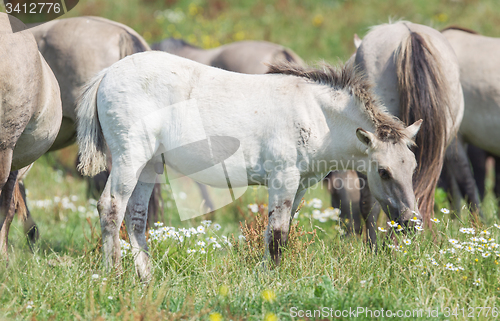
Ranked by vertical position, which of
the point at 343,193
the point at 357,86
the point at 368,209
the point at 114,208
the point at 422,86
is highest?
the point at 357,86

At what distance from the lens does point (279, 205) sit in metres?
3.12

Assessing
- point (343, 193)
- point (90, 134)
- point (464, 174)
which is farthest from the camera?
point (464, 174)

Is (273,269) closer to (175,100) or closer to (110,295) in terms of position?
(110,295)

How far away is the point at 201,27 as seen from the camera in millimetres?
12453

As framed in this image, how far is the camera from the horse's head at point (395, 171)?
302 centimetres

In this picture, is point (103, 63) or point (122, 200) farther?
point (103, 63)

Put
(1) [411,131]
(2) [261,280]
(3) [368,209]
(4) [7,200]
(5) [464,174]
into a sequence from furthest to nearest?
(5) [464,174], (3) [368,209], (4) [7,200], (1) [411,131], (2) [261,280]

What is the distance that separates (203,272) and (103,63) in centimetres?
237

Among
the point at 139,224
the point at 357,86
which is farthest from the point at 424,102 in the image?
the point at 139,224

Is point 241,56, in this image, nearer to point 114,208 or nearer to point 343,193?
point 343,193

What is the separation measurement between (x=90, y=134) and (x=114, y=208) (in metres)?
0.58

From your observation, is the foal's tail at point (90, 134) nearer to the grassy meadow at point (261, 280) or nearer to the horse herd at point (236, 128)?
the horse herd at point (236, 128)

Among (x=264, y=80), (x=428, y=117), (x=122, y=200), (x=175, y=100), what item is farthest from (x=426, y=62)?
(x=122, y=200)

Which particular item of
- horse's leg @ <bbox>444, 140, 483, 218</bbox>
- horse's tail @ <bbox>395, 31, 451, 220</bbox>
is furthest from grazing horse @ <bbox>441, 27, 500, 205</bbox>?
horse's tail @ <bbox>395, 31, 451, 220</bbox>
